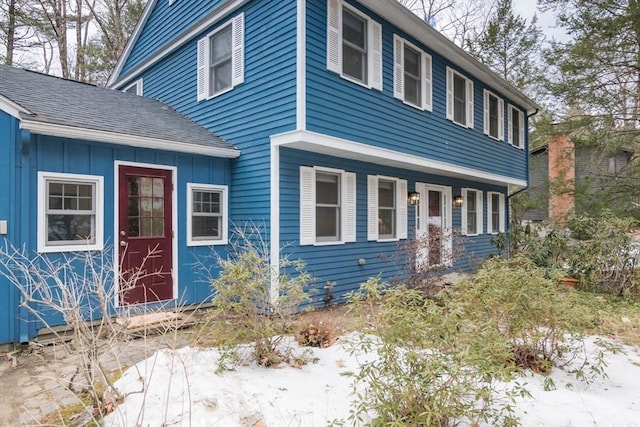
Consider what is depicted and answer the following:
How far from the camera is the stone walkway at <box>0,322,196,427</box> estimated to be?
293 cm

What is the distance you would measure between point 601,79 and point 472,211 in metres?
6.15

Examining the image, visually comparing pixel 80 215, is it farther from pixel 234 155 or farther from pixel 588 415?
pixel 588 415

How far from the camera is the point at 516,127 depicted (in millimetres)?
12586

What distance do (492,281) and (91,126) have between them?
530 centimetres

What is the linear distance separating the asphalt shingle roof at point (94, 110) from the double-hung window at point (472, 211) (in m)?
7.11

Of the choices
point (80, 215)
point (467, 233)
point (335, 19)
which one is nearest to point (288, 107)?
point (335, 19)

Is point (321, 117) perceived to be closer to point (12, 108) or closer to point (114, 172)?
point (114, 172)

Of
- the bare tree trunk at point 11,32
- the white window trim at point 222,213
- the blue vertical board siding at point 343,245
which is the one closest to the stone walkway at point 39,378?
the white window trim at point 222,213

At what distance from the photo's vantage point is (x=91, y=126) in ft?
17.0

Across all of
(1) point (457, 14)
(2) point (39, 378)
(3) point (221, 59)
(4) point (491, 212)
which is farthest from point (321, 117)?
(1) point (457, 14)

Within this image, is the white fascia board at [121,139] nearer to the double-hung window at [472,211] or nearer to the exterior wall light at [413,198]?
the exterior wall light at [413,198]

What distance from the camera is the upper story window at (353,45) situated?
6.26 meters

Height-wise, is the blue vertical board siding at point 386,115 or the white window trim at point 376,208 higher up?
the blue vertical board siding at point 386,115

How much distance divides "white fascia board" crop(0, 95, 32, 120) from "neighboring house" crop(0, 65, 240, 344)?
0.02 meters
